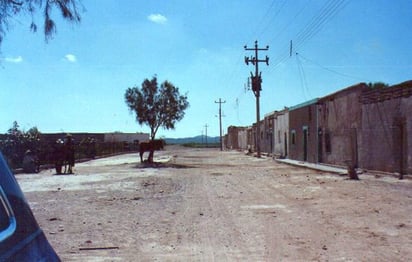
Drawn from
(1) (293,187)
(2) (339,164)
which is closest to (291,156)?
(2) (339,164)

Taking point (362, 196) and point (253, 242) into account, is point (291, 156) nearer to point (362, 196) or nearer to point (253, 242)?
point (362, 196)

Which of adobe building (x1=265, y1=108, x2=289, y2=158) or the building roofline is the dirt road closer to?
the building roofline

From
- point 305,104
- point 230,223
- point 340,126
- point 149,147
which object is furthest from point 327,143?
point 230,223

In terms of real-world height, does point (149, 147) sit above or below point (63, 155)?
above

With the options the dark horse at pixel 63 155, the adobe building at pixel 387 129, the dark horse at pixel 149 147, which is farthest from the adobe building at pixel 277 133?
the dark horse at pixel 63 155

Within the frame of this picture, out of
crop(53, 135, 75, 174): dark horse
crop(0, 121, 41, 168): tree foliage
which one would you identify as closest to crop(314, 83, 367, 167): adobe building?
crop(53, 135, 75, 174): dark horse

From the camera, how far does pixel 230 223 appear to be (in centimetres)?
972

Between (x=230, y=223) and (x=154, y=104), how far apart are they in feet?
103

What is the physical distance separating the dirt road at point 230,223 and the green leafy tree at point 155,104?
2341 cm

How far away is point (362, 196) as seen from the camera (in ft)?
46.0

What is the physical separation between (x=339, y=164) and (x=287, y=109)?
57.2 ft

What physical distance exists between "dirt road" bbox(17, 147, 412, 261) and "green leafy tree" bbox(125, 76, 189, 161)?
76.8 ft

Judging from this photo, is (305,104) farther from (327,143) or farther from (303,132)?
(327,143)

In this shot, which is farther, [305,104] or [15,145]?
[305,104]
